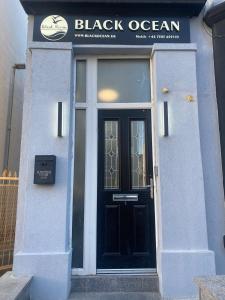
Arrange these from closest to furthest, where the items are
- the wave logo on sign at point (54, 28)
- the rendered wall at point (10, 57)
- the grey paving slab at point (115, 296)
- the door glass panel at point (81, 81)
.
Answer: the grey paving slab at point (115, 296), the wave logo on sign at point (54, 28), the door glass panel at point (81, 81), the rendered wall at point (10, 57)

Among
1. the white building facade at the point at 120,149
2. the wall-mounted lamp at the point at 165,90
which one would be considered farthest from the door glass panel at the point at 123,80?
the wall-mounted lamp at the point at 165,90

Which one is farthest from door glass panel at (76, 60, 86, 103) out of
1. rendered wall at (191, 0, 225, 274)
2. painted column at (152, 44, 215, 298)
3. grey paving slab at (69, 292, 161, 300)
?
grey paving slab at (69, 292, 161, 300)

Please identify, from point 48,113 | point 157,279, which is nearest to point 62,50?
point 48,113

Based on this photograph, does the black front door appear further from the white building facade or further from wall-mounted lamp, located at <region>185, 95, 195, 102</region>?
wall-mounted lamp, located at <region>185, 95, 195, 102</region>

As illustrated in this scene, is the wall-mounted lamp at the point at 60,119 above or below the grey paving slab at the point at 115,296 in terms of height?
above

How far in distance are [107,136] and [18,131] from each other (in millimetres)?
3232

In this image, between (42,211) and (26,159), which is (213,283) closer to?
(42,211)

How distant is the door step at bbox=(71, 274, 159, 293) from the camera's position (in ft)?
11.0

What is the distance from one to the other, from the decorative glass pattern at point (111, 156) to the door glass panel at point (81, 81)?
0.49 meters

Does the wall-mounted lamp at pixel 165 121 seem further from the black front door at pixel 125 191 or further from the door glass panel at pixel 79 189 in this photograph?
the door glass panel at pixel 79 189

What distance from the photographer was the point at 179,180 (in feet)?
11.5

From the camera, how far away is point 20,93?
6.68 m

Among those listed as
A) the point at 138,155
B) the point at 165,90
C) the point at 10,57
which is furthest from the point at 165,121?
the point at 10,57

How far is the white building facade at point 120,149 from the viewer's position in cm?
336
